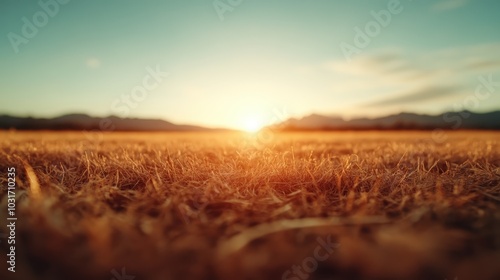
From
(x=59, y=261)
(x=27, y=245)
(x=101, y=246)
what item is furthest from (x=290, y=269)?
(x=27, y=245)

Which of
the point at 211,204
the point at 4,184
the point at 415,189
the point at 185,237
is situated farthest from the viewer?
the point at 4,184

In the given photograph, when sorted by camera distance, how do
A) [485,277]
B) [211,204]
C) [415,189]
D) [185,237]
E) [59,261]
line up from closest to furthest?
1. [485,277]
2. [59,261]
3. [185,237]
4. [211,204]
5. [415,189]

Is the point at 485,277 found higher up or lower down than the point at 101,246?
lower down

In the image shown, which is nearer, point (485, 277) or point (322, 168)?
point (485, 277)

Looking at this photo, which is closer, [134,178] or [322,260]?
[322,260]

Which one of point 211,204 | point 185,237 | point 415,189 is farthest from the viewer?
point 415,189

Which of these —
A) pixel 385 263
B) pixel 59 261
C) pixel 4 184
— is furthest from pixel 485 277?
pixel 4 184

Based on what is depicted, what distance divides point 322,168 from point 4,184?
2680mm

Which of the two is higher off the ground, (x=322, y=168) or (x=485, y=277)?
(x=322, y=168)

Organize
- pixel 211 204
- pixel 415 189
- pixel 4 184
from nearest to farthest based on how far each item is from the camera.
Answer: pixel 211 204 → pixel 415 189 → pixel 4 184

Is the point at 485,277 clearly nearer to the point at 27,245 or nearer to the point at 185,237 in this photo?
the point at 185,237

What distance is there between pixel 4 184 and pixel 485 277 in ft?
10.8

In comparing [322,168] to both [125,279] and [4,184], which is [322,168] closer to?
[125,279]

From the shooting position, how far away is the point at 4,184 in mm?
2740
